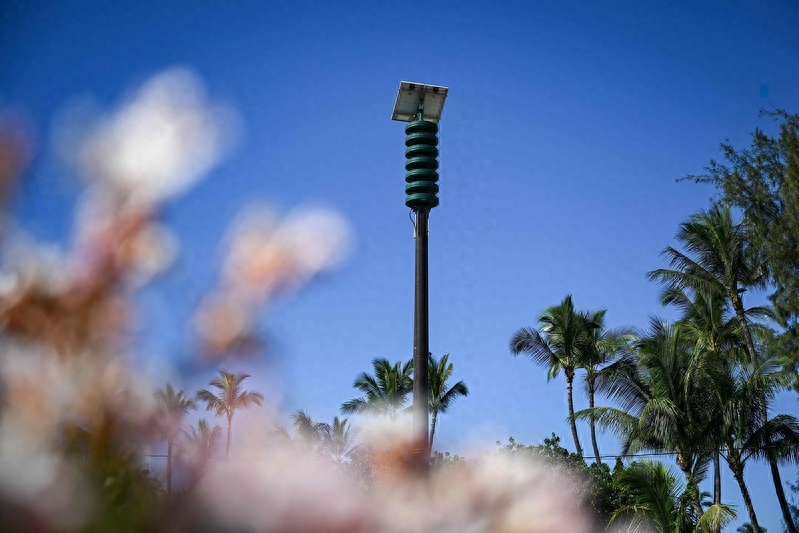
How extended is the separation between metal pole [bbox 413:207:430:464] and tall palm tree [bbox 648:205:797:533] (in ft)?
72.2

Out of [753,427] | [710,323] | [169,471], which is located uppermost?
[710,323]

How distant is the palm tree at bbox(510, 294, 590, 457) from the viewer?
39625 millimetres

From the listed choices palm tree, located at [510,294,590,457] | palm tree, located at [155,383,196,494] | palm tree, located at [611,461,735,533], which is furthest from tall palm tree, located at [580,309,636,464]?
palm tree, located at [155,383,196,494]

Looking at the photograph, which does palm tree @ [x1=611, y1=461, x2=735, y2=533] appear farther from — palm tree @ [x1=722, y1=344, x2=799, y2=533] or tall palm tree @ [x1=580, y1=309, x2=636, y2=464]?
tall palm tree @ [x1=580, y1=309, x2=636, y2=464]

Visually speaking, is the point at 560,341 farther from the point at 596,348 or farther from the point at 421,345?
the point at 421,345

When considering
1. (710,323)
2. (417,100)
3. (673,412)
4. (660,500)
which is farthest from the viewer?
(710,323)

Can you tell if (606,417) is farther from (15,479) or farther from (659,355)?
(15,479)

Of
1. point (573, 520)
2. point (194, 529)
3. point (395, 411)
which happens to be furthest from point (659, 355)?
point (194, 529)

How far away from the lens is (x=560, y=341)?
131ft

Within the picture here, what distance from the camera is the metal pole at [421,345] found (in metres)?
10.8

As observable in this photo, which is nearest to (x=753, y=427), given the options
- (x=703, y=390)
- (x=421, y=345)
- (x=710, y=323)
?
(x=703, y=390)

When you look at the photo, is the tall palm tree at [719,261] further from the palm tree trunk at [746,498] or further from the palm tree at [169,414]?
the palm tree at [169,414]

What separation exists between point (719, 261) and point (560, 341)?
9.15 m

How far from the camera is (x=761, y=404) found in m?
26.7
